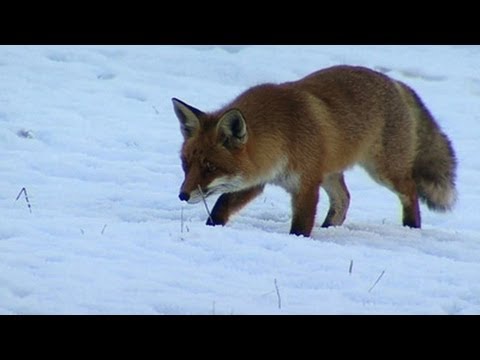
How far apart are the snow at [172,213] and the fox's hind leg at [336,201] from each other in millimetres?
163

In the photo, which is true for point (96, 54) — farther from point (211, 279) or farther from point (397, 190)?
point (211, 279)

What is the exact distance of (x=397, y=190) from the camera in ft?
25.1

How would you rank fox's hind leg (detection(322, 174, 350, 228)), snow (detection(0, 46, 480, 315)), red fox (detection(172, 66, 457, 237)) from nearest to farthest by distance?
snow (detection(0, 46, 480, 315)) → red fox (detection(172, 66, 457, 237)) → fox's hind leg (detection(322, 174, 350, 228))

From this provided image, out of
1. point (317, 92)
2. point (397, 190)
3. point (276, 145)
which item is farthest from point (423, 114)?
point (276, 145)

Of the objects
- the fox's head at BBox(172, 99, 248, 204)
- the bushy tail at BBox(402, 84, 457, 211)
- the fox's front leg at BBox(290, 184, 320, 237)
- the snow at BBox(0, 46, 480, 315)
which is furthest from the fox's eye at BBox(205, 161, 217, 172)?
the bushy tail at BBox(402, 84, 457, 211)

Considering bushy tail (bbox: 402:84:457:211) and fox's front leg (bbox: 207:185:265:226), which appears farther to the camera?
bushy tail (bbox: 402:84:457:211)

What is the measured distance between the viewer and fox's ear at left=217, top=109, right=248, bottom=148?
638cm

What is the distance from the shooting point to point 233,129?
646 centimetres

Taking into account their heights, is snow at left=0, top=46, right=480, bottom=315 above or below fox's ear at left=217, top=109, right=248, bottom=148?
below

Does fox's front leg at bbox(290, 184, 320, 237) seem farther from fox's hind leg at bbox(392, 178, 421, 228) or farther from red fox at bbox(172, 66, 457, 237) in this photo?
fox's hind leg at bbox(392, 178, 421, 228)

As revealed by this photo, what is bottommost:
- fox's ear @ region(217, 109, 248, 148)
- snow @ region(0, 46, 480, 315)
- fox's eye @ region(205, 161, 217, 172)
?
snow @ region(0, 46, 480, 315)

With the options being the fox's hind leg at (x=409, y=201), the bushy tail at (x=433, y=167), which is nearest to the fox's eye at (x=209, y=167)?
the fox's hind leg at (x=409, y=201)

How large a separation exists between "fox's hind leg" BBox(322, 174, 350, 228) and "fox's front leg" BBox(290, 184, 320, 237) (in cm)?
110

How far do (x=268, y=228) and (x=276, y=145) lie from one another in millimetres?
698
